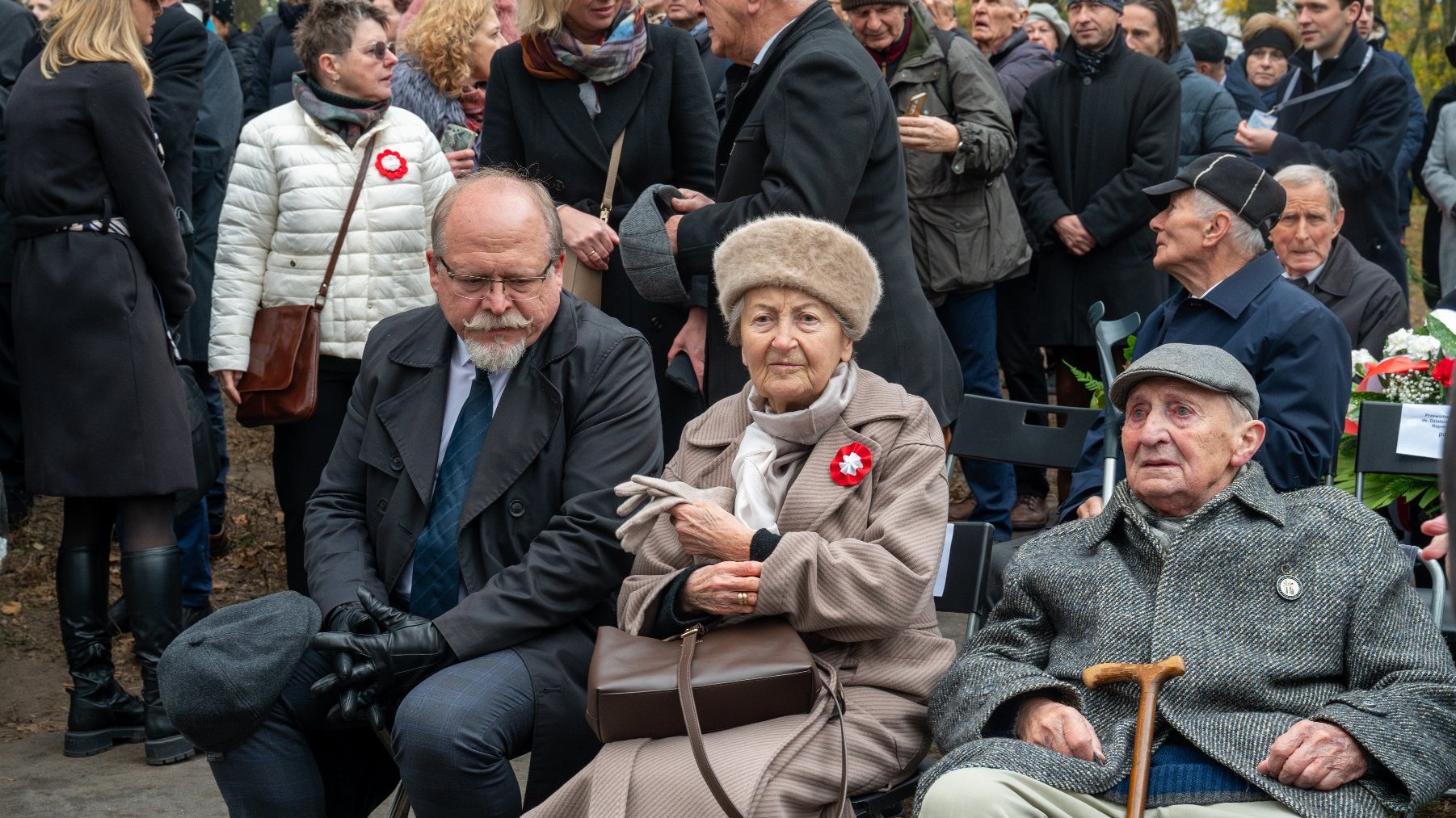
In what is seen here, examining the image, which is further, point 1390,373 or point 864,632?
point 1390,373

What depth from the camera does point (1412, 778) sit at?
2977 millimetres

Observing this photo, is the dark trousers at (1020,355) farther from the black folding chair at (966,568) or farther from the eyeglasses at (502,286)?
the eyeglasses at (502,286)

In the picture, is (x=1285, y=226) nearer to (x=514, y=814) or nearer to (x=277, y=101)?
(x=514, y=814)

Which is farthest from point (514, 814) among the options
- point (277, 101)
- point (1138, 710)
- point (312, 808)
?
point (277, 101)

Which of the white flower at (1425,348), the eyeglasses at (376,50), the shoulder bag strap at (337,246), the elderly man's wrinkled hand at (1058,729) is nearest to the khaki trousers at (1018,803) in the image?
the elderly man's wrinkled hand at (1058,729)

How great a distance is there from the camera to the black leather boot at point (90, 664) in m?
4.87

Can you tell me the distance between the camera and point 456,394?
3.91 meters

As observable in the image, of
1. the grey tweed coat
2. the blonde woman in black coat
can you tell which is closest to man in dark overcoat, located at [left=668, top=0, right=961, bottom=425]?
the grey tweed coat

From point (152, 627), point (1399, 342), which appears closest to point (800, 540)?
point (1399, 342)

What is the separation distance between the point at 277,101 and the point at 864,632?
16.5 feet

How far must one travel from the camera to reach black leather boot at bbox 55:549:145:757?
4.87 metres

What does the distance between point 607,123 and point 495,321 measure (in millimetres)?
1201

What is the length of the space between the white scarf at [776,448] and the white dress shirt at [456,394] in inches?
25.2

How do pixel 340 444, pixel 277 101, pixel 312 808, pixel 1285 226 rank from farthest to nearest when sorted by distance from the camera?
pixel 277 101 < pixel 1285 226 < pixel 340 444 < pixel 312 808
